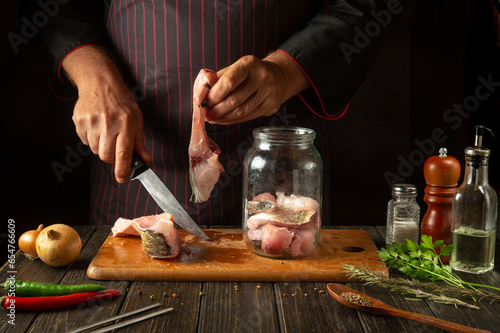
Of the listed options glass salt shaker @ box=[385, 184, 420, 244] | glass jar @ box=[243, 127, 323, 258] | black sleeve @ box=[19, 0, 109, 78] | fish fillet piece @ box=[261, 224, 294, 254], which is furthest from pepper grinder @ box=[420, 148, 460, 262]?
black sleeve @ box=[19, 0, 109, 78]

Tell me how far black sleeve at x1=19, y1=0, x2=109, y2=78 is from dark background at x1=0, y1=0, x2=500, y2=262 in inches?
26.0

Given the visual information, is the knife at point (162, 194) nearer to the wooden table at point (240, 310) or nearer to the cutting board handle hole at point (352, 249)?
the wooden table at point (240, 310)

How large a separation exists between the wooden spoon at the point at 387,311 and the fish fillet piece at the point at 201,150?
1.81 feet

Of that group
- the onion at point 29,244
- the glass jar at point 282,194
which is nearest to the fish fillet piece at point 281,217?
the glass jar at point 282,194

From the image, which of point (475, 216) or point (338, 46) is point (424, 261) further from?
point (338, 46)

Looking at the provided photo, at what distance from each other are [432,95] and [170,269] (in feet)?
7.16

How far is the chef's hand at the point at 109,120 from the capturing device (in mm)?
1633

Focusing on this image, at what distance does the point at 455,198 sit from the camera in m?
1.49

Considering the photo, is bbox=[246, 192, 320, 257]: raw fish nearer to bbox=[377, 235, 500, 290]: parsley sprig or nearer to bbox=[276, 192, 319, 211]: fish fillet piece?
bbox=[276, 192, 319, 211]: fish fillet piece

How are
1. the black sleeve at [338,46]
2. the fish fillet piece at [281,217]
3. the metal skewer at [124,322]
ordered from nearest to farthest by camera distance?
the metal skewer at [124,322] < the fish fillet piece at [281,217] < the black sleeve at [338,46]

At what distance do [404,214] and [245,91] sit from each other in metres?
0.66

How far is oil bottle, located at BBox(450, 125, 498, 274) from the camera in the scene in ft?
4.78

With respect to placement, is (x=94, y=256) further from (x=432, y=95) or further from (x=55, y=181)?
(x=432, y=95)

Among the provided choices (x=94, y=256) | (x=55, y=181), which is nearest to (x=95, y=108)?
(x=94, y=256)
